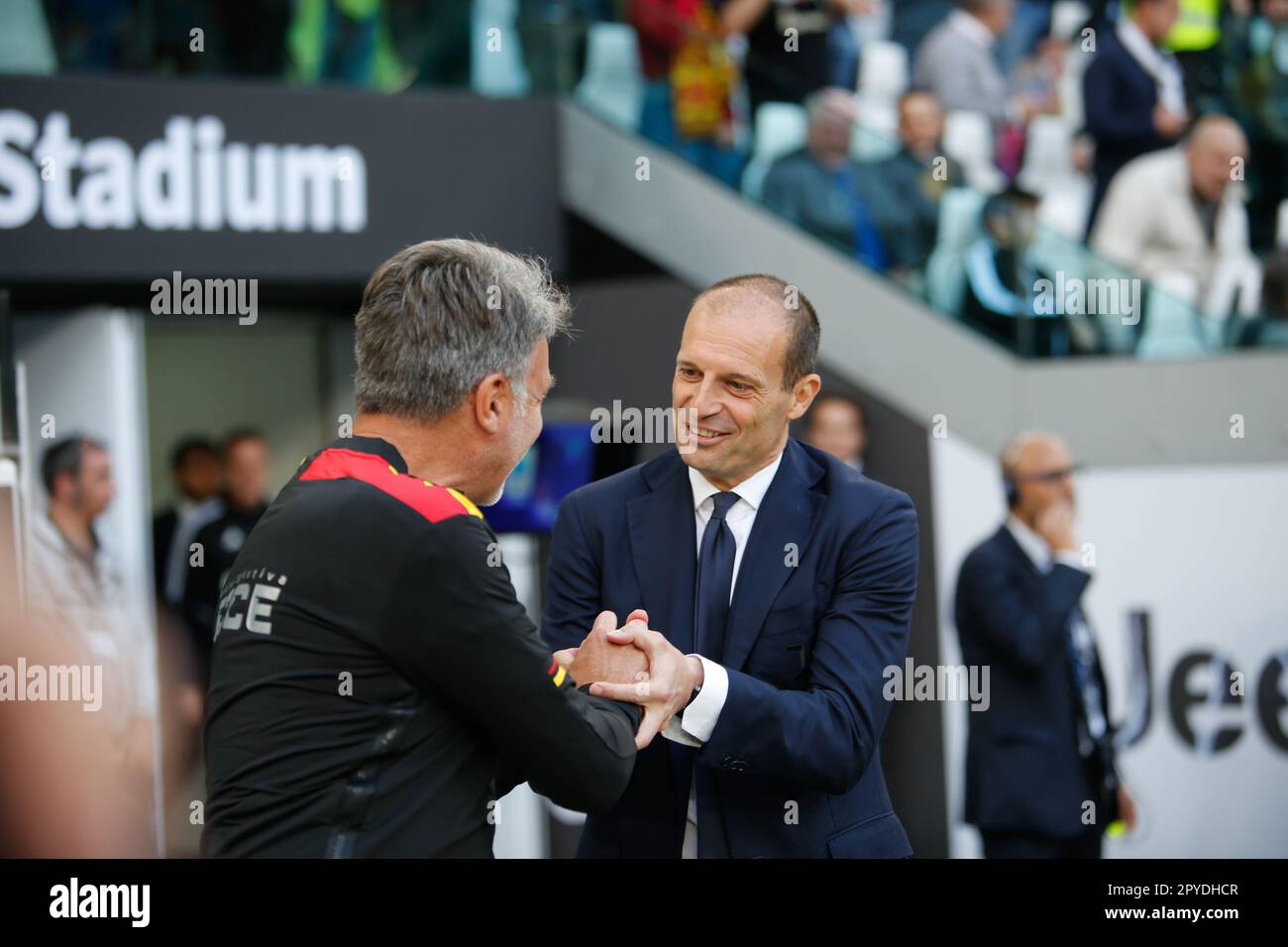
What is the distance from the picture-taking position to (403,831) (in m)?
2.38

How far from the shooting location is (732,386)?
3.12 meters

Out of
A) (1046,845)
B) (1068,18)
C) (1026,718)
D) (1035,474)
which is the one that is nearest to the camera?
(1046,845)

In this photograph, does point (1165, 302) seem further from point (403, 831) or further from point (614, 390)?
point (403, 831)

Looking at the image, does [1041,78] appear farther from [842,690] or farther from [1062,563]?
[842,690]

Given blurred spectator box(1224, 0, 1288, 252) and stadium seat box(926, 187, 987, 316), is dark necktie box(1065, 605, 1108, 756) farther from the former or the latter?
blurred spectator box(1224, 0, 1288, 252)

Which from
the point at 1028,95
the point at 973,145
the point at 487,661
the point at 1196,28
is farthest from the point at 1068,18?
the point at 487,661

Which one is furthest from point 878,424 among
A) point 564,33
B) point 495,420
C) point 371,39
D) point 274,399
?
point 495,420

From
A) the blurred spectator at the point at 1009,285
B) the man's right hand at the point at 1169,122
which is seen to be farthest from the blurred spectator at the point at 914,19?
the blurred spectator at the point at 1009,285

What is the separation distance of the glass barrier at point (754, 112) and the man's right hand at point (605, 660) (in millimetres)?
5827

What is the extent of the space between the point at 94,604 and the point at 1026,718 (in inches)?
157

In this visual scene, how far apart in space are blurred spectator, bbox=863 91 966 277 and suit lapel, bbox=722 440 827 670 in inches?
210

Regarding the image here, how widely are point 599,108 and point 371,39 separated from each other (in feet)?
4.21

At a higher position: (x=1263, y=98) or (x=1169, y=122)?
(x=1263, y=98)

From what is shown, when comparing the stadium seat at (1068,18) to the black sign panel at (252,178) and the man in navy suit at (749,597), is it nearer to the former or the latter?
the black sign panel at (252,178)
